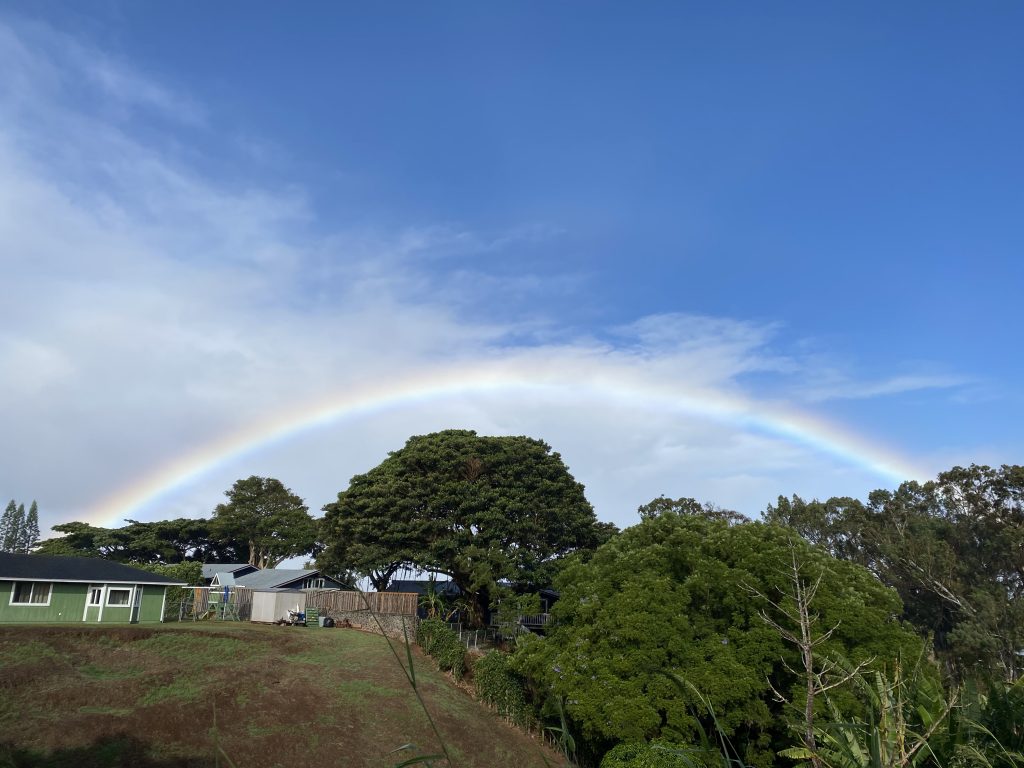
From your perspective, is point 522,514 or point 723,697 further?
point 522,514

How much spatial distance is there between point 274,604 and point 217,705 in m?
20.4

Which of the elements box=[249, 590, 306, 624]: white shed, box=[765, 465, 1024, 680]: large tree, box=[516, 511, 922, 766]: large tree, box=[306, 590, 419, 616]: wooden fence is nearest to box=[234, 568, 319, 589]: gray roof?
box=[249, 590, 306, 624]: white shed

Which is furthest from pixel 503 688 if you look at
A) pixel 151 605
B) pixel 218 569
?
pixel 218 569

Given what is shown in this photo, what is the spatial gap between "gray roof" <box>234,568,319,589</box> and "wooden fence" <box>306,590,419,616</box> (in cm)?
614

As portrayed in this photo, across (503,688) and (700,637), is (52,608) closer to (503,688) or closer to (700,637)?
(503,688)

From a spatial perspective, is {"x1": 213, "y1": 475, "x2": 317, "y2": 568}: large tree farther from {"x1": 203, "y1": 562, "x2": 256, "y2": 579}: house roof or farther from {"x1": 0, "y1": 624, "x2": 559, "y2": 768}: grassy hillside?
{"x1": 0, "y1": 624, "x2": 559, "y2": 768}: grassy hillside

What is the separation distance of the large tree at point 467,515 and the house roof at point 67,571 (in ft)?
40.6

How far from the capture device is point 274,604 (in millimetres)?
48938

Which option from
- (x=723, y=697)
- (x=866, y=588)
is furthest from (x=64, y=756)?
(x=866, y=588)

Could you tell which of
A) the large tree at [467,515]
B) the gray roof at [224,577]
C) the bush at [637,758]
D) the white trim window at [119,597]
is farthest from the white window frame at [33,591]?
the bush at [637,758]

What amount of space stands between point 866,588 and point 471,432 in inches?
1124

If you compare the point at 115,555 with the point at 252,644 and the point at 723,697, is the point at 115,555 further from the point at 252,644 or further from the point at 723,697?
the point at 723,697

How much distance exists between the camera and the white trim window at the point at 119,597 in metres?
40.5

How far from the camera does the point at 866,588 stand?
28.0m
